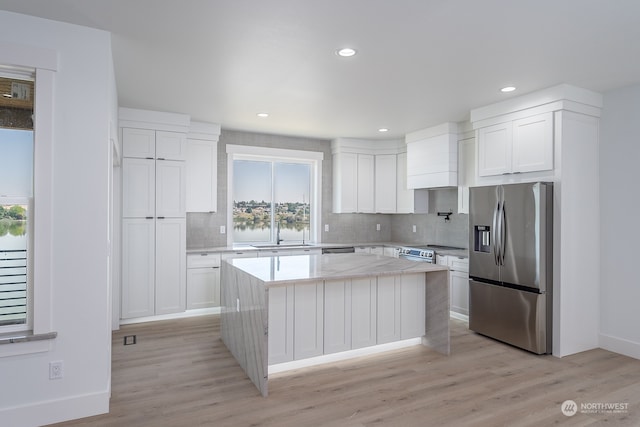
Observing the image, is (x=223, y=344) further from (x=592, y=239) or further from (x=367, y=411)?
(x=592, y=239)

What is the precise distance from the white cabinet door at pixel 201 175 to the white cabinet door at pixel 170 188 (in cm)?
33

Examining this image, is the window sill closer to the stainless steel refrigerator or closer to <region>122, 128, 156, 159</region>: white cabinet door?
<region>122, 128, 156, 159</region>: white cabinet door

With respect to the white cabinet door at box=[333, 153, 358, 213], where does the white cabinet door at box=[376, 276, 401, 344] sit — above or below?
below

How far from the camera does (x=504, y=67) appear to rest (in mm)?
3240

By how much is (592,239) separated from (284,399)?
11.5 ft

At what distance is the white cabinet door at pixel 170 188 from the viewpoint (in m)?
4.88

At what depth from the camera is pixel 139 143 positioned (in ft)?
15.6

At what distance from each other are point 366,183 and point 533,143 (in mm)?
3001

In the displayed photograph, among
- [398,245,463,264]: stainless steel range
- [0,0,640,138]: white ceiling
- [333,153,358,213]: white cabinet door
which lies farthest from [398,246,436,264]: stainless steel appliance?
[0,0,640,138]: white ceiling

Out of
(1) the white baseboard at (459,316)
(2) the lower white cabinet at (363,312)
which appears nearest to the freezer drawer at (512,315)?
(1) the white baseboard at (459,316)

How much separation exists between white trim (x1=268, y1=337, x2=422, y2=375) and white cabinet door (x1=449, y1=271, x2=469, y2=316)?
3.81 ft

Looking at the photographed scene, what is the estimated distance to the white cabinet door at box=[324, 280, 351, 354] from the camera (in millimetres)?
3457

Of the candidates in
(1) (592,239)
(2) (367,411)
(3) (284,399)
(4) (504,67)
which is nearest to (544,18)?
(4) (504,67)

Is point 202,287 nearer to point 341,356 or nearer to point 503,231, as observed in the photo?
point 341,356
